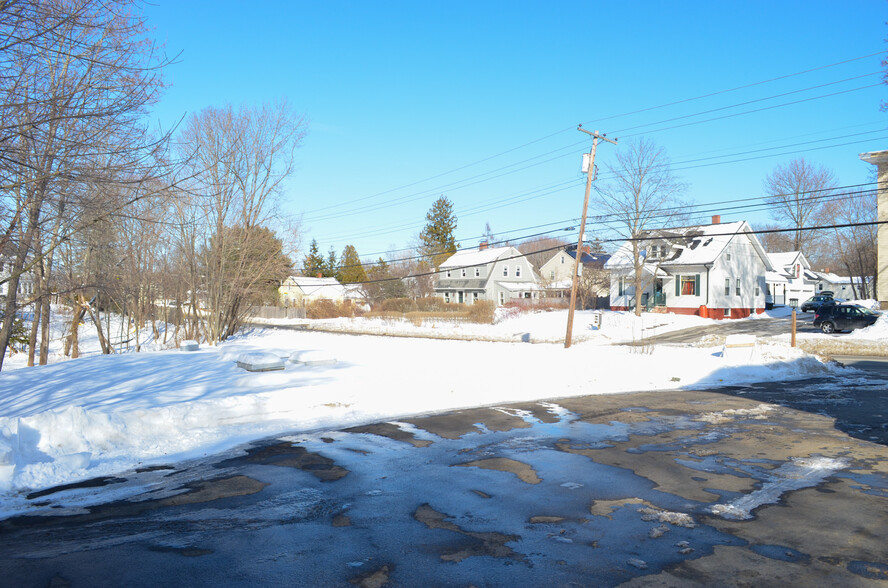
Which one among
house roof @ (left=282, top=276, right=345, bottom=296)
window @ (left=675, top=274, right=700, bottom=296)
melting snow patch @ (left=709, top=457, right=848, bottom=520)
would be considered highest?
house roof @ (left=282, top=276, right=345, bottom=296)

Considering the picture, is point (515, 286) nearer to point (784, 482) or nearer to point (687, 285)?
point (687, 285)

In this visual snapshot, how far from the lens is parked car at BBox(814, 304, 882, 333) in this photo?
35.9m

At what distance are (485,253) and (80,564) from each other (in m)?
73.5

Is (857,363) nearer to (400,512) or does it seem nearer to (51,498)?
(400,512)

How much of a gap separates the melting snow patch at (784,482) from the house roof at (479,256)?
64.9 meters

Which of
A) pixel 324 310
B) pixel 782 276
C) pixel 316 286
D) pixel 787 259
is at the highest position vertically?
pixel 787 259

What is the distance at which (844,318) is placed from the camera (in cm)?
3634

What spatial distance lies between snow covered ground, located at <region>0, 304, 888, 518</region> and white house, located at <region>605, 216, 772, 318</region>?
92.7 feet

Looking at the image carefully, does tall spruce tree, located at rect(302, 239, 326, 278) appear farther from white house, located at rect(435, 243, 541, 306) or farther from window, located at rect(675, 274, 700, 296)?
window, located at rect(675, 274, 700, 296)

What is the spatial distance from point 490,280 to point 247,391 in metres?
62.0

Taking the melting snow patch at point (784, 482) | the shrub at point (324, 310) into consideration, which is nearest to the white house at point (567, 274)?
the shrub at point (324, 310)

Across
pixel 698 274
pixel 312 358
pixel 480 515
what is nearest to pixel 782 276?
pixel 698 274

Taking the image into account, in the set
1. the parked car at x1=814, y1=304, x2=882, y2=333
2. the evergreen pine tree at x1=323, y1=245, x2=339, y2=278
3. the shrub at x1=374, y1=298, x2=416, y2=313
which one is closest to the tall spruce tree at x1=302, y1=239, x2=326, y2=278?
the evergreen pine tree at x1=323, y1=245, x2=339, y2=278

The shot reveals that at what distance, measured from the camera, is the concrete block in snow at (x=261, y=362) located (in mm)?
16266
